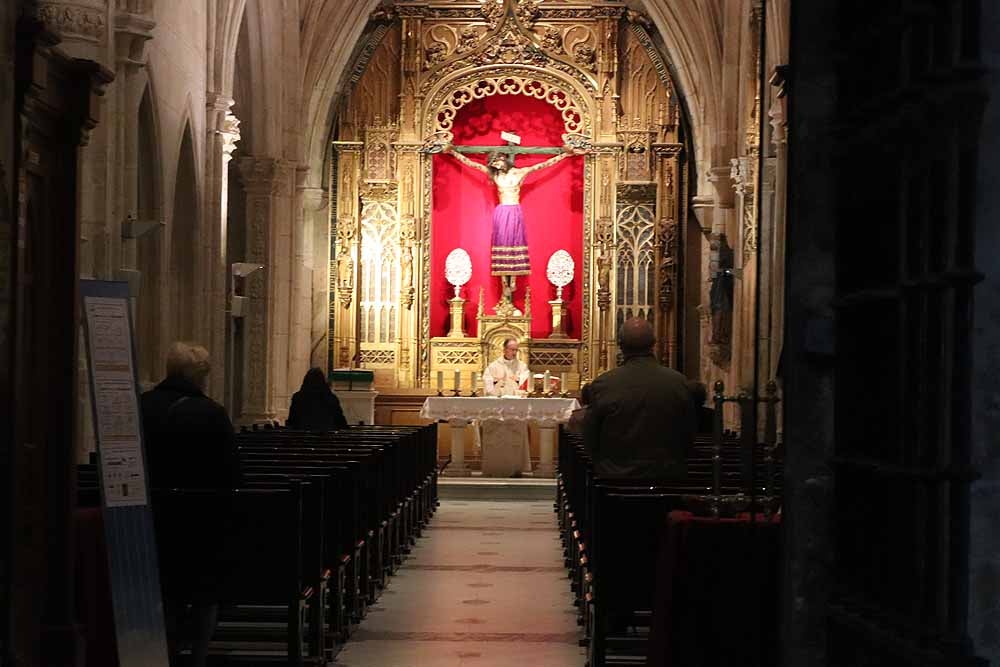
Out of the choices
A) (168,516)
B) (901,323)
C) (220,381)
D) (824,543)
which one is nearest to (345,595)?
(168,516)

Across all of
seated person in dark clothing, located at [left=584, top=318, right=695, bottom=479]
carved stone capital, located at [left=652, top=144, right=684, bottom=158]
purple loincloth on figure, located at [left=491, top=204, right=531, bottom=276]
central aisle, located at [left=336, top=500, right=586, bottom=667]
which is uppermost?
carved stone capital, located at [left=652, top=144, right=684, bottom=158]

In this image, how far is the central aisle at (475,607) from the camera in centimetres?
796

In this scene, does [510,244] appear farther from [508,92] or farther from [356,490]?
[356,490]

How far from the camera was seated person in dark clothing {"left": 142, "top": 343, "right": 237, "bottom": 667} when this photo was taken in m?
6.71

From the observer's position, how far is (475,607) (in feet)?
31.5

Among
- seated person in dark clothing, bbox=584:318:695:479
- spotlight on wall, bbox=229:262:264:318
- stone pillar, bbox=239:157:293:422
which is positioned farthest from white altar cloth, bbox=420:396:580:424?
seated person in dark clothing, bbox=584:318:695:479

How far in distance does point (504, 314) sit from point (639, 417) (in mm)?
16194

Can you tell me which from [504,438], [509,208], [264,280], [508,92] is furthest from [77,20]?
[508,92]

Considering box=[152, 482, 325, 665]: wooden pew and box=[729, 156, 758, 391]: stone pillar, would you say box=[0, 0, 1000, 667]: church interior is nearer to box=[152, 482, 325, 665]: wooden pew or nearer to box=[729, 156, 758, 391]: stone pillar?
box=[152, 482, 325, 665]: wooden pew

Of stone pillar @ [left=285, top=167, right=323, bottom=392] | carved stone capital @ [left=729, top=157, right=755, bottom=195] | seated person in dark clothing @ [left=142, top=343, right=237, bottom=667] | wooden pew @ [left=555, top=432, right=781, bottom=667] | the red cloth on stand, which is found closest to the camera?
the red cloth on stand

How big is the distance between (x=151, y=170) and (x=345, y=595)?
715 cm

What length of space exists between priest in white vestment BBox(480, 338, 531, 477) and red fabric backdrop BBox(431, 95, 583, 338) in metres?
4.70

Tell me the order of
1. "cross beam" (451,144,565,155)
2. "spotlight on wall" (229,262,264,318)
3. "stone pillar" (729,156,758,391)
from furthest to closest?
"cross beam" (451,144,565,155) → "spotlight on wall" (229,262,264,318) → "stone pillar" (729,156,758,391)

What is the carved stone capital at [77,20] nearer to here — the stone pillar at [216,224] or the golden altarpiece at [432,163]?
the stone pillar at [216,224]
